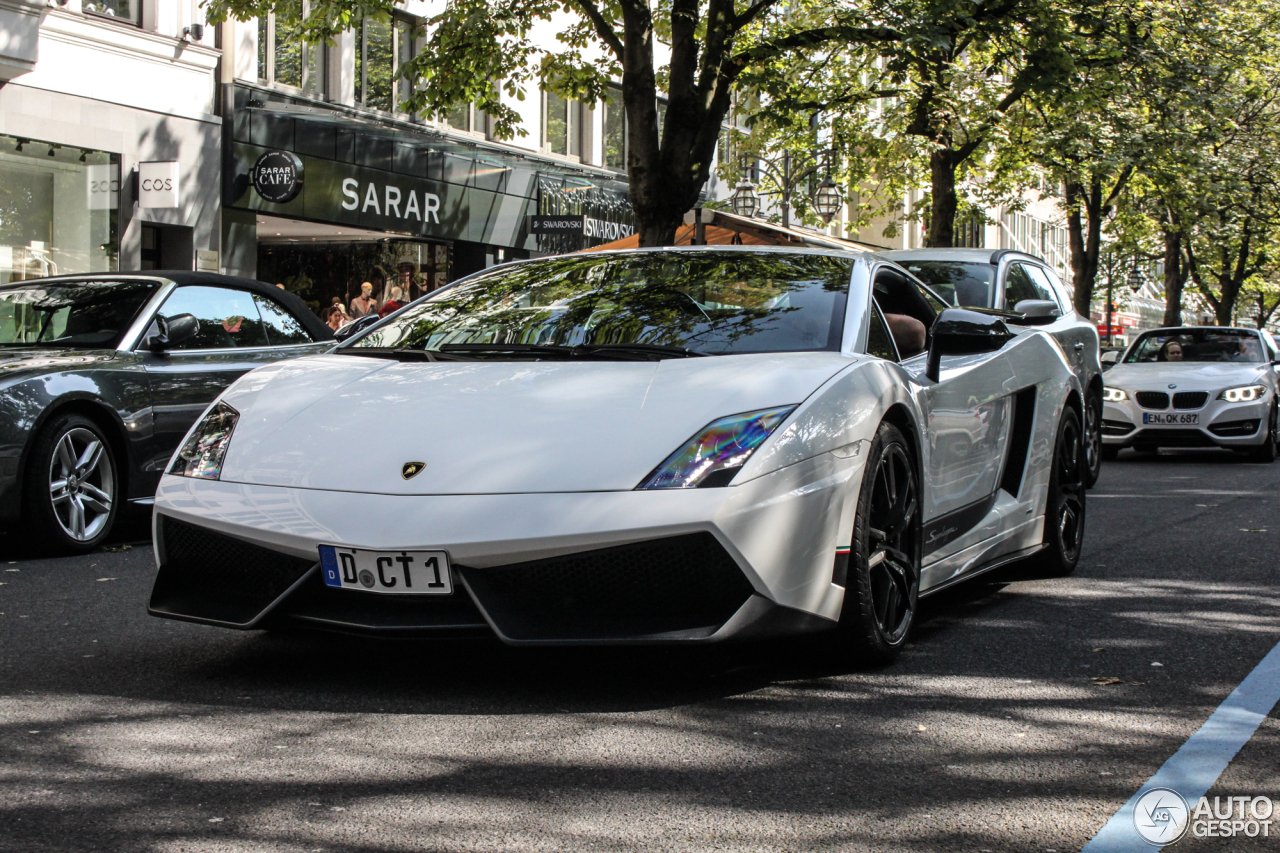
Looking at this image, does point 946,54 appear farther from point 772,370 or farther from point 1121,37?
point 772,370

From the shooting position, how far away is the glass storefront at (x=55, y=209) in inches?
715

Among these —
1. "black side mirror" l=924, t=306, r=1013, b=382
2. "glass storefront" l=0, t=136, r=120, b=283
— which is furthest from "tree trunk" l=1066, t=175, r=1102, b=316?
"black side mirror" l=924, t=306, r=1013, b=382

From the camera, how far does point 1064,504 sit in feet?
22.1

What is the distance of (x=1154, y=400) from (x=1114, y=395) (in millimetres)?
422

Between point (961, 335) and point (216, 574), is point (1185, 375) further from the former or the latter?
point (216, 574)

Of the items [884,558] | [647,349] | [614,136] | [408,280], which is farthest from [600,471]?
[614,136]

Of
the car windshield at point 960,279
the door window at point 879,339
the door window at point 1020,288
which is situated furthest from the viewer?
the door window at point 1020,288

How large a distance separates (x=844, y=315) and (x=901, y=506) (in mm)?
636

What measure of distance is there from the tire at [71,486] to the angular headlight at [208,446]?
2928 millimetres

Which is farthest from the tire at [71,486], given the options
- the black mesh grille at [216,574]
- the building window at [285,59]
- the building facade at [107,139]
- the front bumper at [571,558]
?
the building window at [285,59]

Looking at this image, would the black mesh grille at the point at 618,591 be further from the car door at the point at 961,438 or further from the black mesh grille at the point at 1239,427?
the black mesh grille at the point at 1239,427

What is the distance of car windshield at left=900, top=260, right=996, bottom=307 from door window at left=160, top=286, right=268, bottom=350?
4.38 m

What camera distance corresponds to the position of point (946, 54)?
16.8 metres

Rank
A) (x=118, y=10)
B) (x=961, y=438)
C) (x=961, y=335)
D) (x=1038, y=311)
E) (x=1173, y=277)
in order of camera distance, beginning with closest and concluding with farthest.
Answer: (x=961, y=335)
(x=961, y=438)
(x=1038, y=311)
(x=118, y=10)
(x=1173, y=277)
